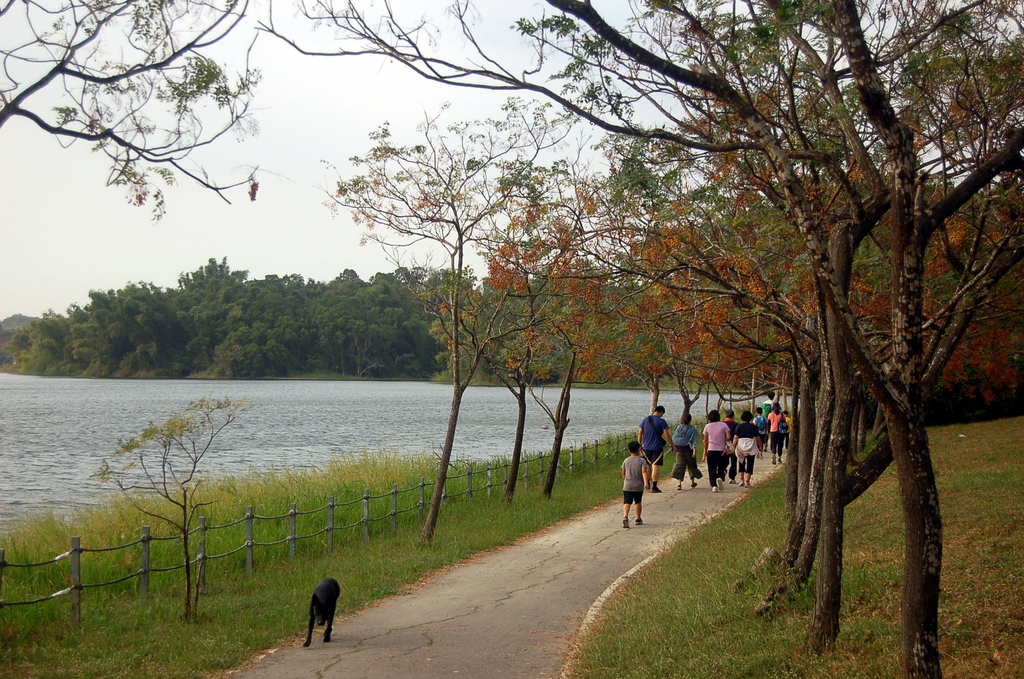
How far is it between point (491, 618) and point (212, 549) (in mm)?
5716

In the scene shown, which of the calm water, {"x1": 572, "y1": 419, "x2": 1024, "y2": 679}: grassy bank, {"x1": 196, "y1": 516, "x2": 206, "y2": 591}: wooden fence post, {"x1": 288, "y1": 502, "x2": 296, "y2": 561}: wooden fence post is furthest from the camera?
the calm water

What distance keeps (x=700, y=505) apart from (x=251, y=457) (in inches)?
868

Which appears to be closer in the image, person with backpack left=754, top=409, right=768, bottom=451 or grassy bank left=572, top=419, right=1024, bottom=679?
grassy bank left=572, top=419, right=1024, bottom=679

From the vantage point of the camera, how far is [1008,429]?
2528 centimetres

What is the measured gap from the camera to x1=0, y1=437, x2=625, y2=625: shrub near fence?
9.75 m

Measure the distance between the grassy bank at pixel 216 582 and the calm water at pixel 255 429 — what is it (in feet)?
10.3

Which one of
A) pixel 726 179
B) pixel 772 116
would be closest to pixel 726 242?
pixel 726 179

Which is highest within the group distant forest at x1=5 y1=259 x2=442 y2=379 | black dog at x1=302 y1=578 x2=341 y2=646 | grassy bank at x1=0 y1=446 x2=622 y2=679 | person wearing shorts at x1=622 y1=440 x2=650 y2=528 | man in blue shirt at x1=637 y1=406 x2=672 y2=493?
distant forest at x1=5 y1=259 x2=442 y2=379

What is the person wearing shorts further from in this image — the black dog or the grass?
the black dog

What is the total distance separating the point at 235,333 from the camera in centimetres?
8969

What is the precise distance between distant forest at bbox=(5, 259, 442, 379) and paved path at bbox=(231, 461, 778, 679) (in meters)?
69.6

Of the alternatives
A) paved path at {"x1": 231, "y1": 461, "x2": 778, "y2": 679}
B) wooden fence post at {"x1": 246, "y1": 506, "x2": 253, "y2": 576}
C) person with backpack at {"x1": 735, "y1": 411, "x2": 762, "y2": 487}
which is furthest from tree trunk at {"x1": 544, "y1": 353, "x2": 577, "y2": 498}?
wooden fence post at {"x1": 246, "y1": 506, "x2": 253, "y2": 576}

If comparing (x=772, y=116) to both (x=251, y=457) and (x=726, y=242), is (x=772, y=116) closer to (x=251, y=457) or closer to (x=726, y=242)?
(x=726, y=242)

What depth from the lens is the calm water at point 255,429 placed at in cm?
2824
